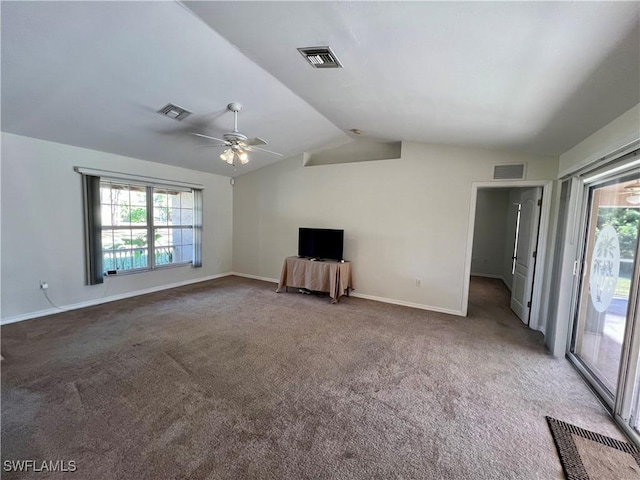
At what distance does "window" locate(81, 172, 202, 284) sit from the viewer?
4.30 metres

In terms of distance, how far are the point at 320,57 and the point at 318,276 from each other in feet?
11.6

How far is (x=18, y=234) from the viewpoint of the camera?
143 inches

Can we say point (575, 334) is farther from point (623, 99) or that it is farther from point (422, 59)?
point (422, 59)

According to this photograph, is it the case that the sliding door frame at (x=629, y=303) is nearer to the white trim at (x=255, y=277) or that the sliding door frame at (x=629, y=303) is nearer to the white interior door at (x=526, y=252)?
the white interior door at (x=526, y=252)

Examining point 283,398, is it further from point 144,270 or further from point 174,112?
point 144,270

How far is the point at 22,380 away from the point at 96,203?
277 cm

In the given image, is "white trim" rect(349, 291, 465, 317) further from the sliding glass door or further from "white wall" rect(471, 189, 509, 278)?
"white wall" rect(471, 189, 509, 278)

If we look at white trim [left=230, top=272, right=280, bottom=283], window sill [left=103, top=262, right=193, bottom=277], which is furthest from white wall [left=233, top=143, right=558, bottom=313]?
window sill [left=103, top=262, right=193, bottom=277]

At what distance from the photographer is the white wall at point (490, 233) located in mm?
7164

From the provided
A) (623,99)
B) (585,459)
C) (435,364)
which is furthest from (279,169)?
(585,459)

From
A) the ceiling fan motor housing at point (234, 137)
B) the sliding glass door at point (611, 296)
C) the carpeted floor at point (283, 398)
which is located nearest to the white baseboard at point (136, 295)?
the carpeted floor at point (283, 398)

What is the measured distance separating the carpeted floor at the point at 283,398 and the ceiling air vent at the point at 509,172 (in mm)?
2176

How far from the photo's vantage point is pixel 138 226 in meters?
5.01

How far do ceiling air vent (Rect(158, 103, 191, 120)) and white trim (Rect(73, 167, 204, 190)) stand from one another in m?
1.73
